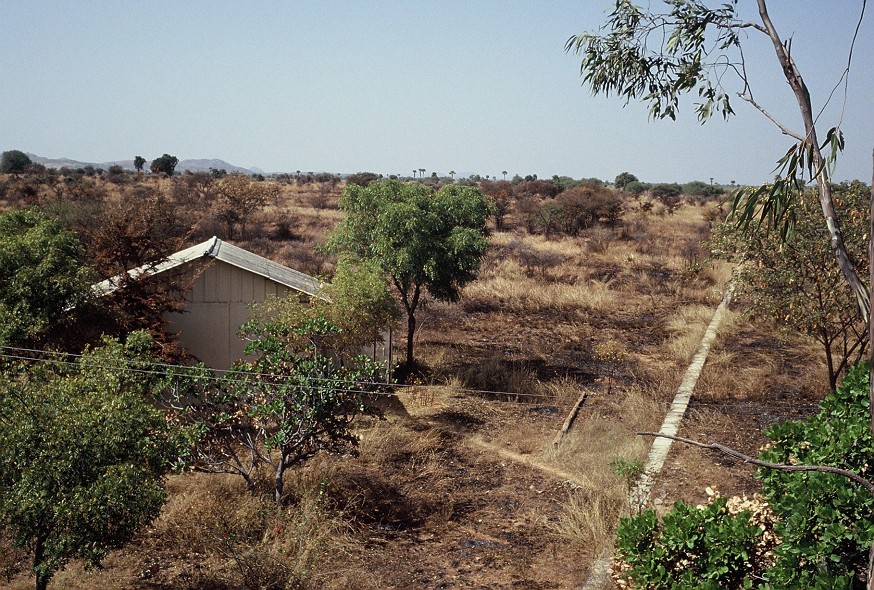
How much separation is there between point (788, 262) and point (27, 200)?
34.6 m

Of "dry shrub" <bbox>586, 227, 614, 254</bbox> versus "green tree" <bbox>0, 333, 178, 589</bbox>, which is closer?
"green tree" <bbox>0, 333, 178, 589</bbox>

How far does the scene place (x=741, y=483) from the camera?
36.2ft

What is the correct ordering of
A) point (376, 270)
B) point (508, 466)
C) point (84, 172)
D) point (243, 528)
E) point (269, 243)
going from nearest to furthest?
point (243, 528)
point (508, 466)
point (376, 270)
point (269, 243)
point (84, 172)

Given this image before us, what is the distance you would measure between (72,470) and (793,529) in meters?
5.67

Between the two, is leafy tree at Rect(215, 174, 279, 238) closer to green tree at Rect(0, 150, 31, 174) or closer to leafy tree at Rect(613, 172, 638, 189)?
green tree at Rect(0, 150, 31, 174)

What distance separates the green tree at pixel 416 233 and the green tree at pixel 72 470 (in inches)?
343

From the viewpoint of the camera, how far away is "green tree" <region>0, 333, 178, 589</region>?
20.4 ft

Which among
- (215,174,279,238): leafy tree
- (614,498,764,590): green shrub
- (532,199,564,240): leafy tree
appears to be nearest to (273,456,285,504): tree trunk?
(614,498,764,590): green shrub

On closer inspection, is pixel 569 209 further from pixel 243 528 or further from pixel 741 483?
pixel 243 528

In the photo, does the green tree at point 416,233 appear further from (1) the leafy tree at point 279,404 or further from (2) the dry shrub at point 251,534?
(2) the dry shrub at point 251,534

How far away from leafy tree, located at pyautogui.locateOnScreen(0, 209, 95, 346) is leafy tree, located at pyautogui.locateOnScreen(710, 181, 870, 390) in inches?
403

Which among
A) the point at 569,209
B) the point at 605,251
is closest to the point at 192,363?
the point at 605,251

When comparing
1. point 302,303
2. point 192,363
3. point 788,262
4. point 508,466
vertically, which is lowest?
point 508,466

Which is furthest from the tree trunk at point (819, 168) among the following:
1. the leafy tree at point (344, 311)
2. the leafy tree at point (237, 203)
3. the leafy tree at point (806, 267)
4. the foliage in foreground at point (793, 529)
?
the leafy tree at point (237, 203)
